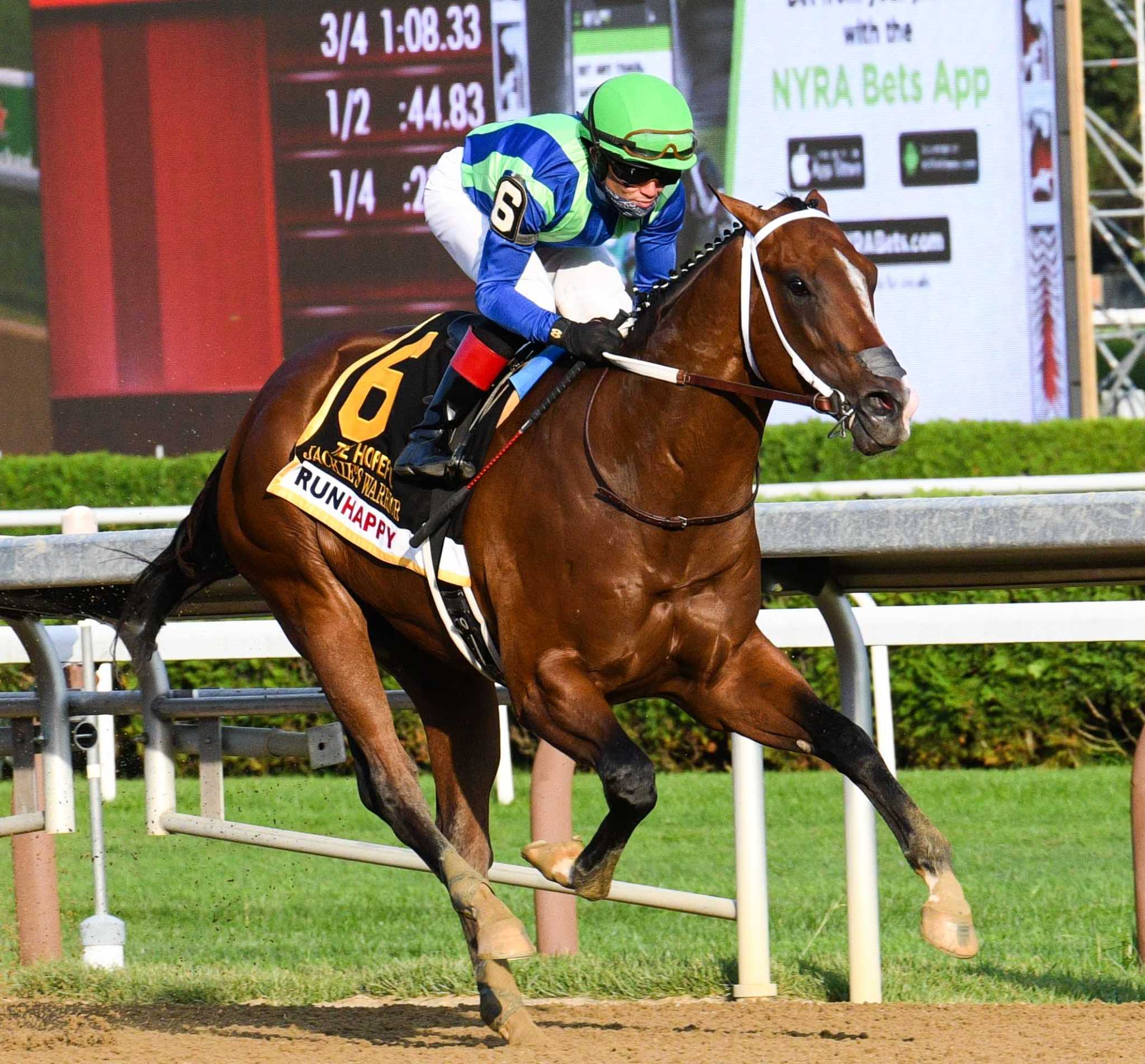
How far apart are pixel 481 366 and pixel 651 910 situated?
272 cm

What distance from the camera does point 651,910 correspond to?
5703 mm

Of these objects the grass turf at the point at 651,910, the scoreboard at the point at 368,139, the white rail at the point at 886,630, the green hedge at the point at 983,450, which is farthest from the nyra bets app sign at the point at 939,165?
the white rail at the point at 886,630

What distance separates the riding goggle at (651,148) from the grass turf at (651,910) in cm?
191

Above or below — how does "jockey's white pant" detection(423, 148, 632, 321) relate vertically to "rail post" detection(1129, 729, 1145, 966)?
above

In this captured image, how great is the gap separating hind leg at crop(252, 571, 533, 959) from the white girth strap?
107 centimetres

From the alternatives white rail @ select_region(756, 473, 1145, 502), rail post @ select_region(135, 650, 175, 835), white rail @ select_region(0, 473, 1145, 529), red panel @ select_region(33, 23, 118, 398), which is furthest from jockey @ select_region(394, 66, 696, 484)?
red panel @ select_region(33, 23, 118, 398)

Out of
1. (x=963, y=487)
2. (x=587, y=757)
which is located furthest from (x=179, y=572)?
(x=963, y=487)

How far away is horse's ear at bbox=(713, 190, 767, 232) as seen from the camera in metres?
3.05

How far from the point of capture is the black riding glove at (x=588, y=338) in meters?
3.27

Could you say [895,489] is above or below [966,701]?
above

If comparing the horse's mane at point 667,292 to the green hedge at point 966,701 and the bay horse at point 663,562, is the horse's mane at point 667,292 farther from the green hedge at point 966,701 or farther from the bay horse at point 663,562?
the green hedge at point 966,701

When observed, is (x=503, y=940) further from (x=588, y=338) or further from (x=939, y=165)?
(x=939, y=165)

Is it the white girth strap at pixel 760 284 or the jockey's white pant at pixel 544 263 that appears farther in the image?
the jockey's white pant at pixel 544 263

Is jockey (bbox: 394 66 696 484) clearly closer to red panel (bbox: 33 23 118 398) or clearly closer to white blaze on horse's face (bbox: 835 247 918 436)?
white blaze on horse's face (bbox: 835 247 918 436)
